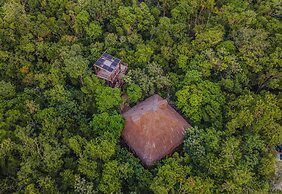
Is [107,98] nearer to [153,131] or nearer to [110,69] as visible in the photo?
[110,69]

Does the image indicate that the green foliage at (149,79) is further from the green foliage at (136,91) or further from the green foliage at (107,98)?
the green foliage at (107,98)

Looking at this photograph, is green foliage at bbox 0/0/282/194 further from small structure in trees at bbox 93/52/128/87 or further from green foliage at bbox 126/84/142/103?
small structure in trees at bbox 93/52/128/87

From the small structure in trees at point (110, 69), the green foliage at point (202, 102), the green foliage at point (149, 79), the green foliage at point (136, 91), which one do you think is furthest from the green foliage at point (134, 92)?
the green foliage at point (202, 102)

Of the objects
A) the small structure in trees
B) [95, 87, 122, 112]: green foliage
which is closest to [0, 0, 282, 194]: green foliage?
[95, 87, 122, 112]: green foliage

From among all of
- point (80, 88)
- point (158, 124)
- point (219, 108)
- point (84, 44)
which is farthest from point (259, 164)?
point (84, 44)

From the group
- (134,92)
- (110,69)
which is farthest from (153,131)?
(110,69)

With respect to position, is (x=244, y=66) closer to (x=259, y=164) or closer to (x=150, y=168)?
(x=259, y=164)

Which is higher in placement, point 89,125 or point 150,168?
point 89,125
